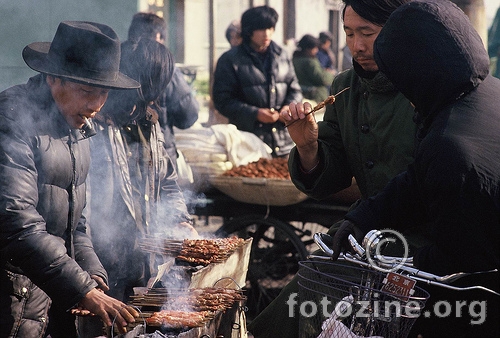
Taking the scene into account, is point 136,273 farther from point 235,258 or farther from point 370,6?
point 370,6

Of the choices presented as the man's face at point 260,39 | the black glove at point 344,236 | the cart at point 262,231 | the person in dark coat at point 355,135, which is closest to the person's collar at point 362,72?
the person in dark coat at point 355,135

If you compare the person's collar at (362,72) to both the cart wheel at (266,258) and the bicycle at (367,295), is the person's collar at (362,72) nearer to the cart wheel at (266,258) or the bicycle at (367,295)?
the bicycle at (367,295)

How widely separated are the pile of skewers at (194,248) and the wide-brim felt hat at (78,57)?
121 cm

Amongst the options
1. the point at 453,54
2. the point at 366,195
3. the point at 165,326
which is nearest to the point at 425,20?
the point at 453,54

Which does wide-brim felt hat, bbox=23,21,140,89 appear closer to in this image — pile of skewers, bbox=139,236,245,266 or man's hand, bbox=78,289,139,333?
man's hand, bbox=78,289,139,333

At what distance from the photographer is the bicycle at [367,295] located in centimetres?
284

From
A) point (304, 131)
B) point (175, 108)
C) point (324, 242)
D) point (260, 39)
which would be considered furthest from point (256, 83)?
point (324, 242)

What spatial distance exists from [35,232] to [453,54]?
2067 mm

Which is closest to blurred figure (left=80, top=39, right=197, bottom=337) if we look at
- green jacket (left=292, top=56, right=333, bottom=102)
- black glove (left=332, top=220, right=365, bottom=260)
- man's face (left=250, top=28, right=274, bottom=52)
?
black glove (left=332, top=220, right=365, bottom=260)

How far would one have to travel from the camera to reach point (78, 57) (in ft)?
12.3

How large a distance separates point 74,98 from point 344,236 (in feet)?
5.21

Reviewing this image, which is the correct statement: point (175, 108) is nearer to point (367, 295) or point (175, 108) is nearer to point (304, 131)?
point (304, 131)

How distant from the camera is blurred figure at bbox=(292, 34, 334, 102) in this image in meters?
13.4

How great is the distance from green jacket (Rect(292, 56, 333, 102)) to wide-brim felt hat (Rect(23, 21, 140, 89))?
31.8 ft
